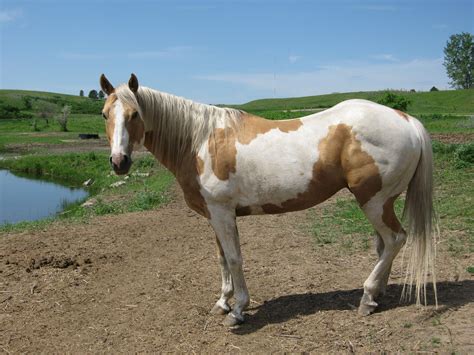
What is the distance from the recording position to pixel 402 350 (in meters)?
3.33

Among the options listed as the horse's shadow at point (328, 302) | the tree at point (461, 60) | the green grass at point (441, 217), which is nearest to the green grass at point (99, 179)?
the green grass at point (441, 217)

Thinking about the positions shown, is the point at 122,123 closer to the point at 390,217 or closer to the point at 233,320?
the point at 233,320

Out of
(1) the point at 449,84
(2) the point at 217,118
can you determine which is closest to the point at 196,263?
(2) the point at 217,118

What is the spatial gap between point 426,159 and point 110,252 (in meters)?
4.69

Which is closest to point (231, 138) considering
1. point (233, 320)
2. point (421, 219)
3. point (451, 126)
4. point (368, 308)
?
point (233, 320)

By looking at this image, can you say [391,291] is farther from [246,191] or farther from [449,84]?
[449,84]

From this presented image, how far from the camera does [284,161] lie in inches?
158

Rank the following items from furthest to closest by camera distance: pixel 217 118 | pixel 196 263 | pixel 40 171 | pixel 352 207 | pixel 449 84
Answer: pixel 449 84 < pixel 40 171 < pixel 352 207 < pixel 196 263 < pixel 217 118

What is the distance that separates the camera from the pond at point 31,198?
50.1 feet

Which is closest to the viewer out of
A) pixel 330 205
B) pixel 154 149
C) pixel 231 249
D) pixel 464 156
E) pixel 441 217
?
pixel 231 249

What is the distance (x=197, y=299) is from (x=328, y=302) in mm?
1416

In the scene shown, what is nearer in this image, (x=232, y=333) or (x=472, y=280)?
(x=232, y=333)

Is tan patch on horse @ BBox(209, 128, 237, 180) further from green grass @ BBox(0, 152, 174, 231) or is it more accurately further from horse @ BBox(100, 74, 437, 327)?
green grass @ BBox(0, 152, 174, 231)

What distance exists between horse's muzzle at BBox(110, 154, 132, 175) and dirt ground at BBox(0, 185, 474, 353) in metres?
1.60
